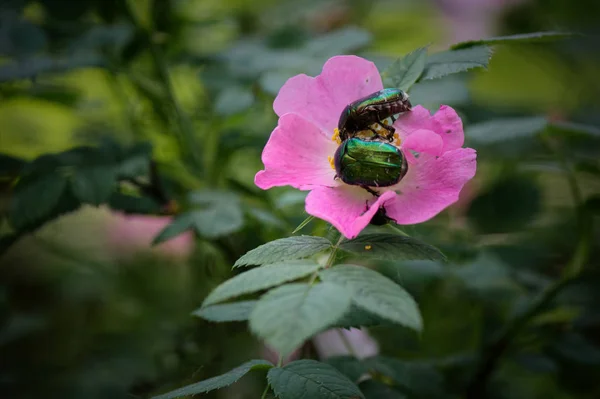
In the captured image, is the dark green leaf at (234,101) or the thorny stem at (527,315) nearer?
the thorny stem at (527,315)

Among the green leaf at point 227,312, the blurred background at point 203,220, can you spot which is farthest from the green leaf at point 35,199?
the green leaf at point 227,312

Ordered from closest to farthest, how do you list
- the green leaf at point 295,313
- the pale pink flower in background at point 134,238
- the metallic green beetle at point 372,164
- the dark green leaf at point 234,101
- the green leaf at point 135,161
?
the green leaf at point 295,313 → the metallic green beetle at point 372,164 → the green leaf at point 135,161 → the dark green leaf at point 234,101 → the pale pink flower in background at point 134,238

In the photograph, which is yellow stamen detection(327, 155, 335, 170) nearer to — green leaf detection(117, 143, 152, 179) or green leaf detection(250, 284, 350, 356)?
green leaf detection(250, 284, 350, 356)

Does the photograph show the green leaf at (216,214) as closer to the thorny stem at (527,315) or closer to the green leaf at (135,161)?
the green leaf at (135,161)

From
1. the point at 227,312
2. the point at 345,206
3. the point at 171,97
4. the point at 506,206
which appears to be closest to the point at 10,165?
the point at 171,97

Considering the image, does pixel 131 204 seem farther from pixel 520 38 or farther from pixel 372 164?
pixel 520 38

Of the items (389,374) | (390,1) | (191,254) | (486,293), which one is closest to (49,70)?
(191,254)
